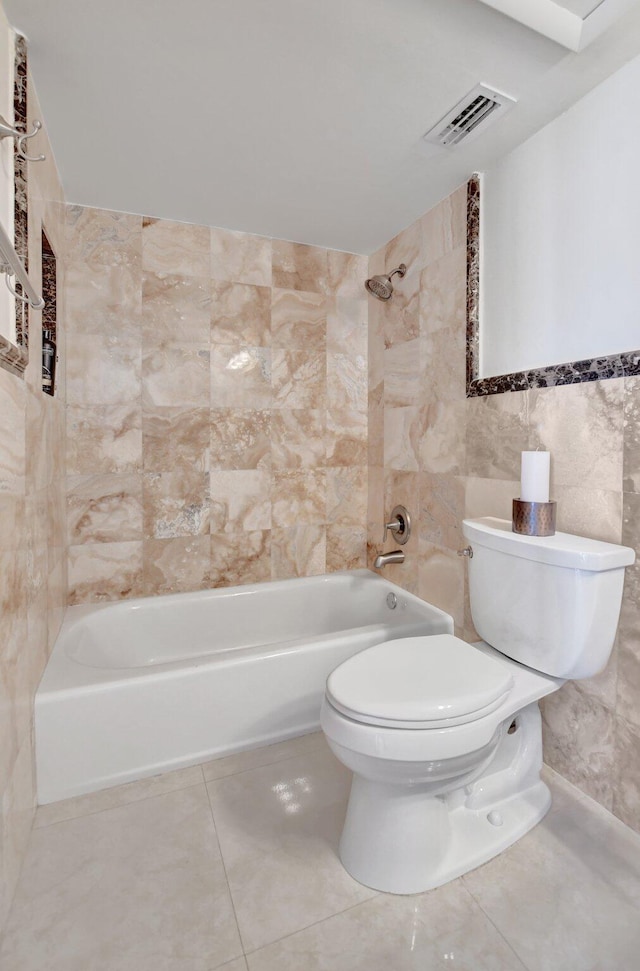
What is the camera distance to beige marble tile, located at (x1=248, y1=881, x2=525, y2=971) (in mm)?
926

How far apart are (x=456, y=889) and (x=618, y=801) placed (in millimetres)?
548

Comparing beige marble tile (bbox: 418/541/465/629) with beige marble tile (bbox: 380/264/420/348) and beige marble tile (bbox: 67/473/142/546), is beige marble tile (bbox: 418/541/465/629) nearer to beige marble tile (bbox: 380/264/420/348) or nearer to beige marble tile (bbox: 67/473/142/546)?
beige marble tile (bbox: 380/264/420/348)

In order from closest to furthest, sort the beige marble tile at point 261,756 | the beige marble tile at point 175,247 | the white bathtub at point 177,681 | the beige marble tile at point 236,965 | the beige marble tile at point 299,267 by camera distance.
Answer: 1. the beige marble tile at point 236,965
2. the white bathtub at point 177,681
3. the beige marble tile at point 261,756
4. the beige marble tile at point 175,247
5. the beige marble tile at point 299,267

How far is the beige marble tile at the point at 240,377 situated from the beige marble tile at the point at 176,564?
0.67 meters

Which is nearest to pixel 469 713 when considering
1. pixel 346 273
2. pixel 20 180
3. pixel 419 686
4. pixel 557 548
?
pixel 419 686

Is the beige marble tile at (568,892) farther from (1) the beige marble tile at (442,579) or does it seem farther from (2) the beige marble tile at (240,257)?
(2) the beige marble tile at (240,257)

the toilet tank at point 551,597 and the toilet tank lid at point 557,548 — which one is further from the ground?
the toilet tank lid at point 557,548

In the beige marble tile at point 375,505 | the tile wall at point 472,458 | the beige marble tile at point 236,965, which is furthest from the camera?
the beige marble tile at point 375,505

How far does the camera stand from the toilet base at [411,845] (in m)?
1.09

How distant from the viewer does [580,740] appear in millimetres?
1376

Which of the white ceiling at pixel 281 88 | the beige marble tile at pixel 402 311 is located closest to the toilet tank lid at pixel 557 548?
the beige marble tile at pixel 402 311

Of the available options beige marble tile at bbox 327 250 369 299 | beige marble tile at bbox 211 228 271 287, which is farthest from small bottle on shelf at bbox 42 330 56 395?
beige marble tile at bbox 327 250 369 299

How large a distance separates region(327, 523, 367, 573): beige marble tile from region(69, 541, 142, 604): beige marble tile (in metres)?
0.96

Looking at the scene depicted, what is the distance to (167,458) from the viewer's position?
6.89ft
